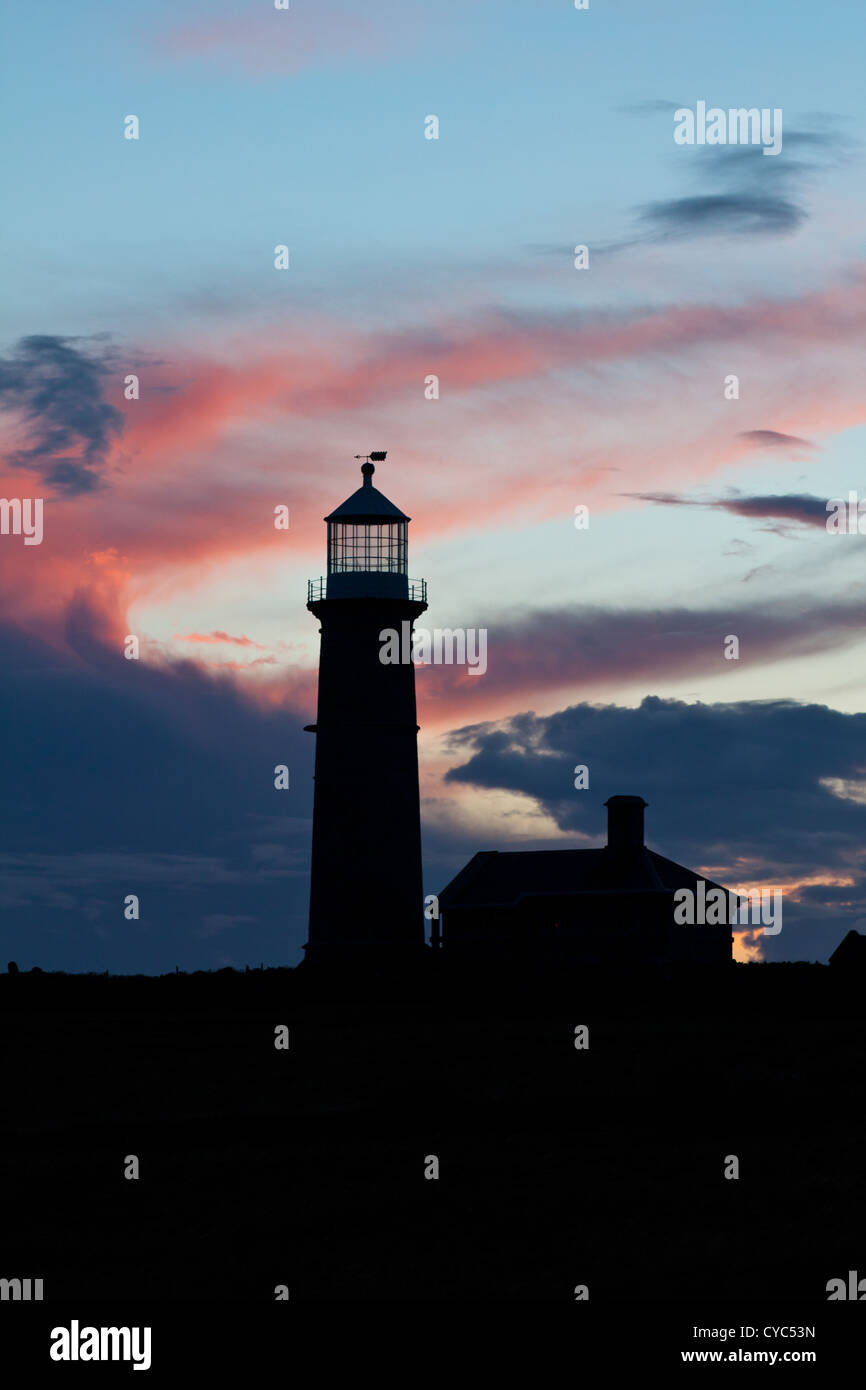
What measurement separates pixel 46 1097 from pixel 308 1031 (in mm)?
13557

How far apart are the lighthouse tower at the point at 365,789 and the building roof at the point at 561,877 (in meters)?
14.1

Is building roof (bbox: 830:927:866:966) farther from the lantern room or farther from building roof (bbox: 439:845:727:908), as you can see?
the lantern room

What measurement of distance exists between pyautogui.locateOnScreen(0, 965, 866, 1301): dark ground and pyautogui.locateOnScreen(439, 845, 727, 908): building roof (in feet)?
67.8

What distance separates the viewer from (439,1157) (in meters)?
23.2

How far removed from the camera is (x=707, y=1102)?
28.9 metres

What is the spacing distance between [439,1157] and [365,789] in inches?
1207

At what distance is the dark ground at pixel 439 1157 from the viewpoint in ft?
55.6

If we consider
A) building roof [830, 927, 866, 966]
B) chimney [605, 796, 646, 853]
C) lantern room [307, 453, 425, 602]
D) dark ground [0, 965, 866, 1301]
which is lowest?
dark ground [0, 965, 866, 1301]

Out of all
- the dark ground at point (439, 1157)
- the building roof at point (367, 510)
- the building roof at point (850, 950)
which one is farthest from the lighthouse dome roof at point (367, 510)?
the building roof at point (850, 950)

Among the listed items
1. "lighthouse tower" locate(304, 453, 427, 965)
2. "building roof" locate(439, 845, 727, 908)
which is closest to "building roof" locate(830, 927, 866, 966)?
"building roof" locate(439, 845, 727, 908)

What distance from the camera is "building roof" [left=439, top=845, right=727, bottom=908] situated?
67625 millimetres

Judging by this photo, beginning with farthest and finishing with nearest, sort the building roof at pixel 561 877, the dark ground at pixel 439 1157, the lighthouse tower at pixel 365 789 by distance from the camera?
the building roof at pixel 561 877 < the lighthouse tower at pixel 365 789 < the dark ground at pixel 439 1157

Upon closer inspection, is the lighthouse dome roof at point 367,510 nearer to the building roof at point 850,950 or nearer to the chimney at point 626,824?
the chimney at point 626,824
